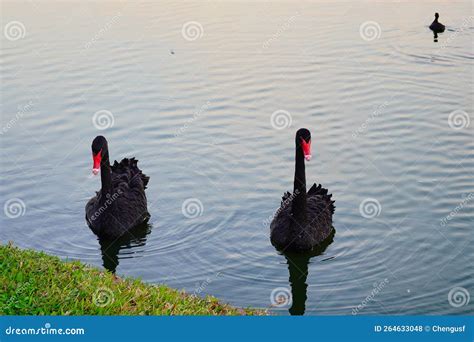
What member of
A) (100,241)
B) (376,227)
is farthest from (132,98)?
(376,227)

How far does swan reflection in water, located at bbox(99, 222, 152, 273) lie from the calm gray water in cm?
4

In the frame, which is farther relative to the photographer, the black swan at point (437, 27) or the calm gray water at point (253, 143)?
the black swan at point (437, 27)

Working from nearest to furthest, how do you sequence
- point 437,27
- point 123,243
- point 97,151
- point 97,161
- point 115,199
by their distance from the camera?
point 97,161
point 97,151
point 123,243
point 115,199
point 437,27

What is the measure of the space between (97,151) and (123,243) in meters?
1.18

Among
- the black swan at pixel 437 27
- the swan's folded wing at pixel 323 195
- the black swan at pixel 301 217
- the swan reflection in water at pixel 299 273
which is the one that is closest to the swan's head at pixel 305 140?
the black swan at pixel 301 217

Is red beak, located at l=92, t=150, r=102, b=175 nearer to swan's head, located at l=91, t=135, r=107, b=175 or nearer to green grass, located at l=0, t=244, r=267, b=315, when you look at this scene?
swan's head, located at l=91, t=135, r=107, b=175

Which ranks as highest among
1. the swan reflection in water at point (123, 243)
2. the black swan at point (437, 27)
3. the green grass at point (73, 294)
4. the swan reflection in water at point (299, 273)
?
the black swan at point (437, 27)

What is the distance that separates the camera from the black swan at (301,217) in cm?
926

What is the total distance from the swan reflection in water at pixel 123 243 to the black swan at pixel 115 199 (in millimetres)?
66

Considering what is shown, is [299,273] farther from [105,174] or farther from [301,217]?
[105,174]

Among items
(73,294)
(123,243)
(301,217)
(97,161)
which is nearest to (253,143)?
(301,217)

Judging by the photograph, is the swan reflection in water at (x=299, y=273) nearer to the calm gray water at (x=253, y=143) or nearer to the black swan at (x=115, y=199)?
the calm gray water at (x=253, y=143)

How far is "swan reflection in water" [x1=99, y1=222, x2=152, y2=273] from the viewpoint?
9.29 m

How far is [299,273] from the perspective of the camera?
8.77 m
